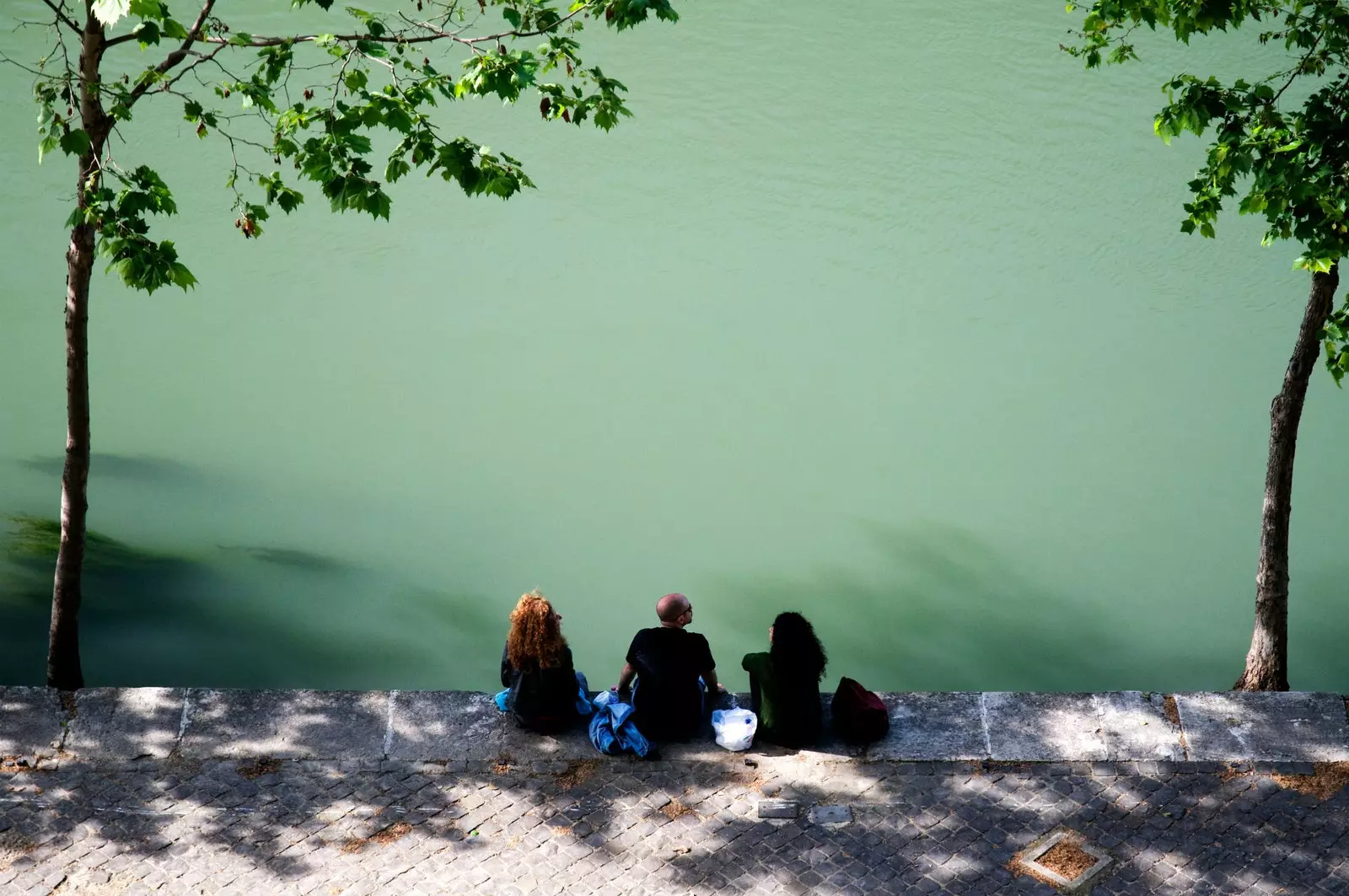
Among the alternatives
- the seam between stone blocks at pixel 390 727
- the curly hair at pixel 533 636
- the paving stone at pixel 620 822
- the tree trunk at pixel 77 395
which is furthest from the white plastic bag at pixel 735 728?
the tree trunk at pixel 77 395

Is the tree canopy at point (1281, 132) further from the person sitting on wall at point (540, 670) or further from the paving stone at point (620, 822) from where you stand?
the person sitting on wall at point (540, 670)

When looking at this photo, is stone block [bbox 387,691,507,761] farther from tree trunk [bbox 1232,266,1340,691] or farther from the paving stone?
tree trunk [bbox 1232,266,1340,691]

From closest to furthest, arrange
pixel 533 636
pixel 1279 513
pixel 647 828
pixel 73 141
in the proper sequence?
pixel 73 141, pixel 647 828, pixel 533 636, pixel 1279 513

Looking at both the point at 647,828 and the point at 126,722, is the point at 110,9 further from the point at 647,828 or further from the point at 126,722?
the point at 647,828

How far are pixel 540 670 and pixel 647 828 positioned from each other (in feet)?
2.70

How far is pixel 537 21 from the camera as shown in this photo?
21.2 feet

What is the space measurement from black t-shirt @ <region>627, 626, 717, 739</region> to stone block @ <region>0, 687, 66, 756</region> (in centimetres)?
248

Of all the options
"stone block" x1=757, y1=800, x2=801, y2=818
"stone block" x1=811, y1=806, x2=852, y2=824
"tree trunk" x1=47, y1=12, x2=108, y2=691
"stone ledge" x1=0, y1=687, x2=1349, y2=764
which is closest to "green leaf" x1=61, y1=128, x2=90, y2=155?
"tree trunk" x1=47, y1=12, x2=108, y2=691

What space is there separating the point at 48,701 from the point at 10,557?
2.51 meters

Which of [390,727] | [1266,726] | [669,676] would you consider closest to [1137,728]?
[1266,726]

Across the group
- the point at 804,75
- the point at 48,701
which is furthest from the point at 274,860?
the point at 804,75

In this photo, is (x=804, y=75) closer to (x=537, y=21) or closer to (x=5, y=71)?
(x=5, y=71)

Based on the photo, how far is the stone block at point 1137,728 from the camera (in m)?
6.19

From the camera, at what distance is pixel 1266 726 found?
6.33 meters
